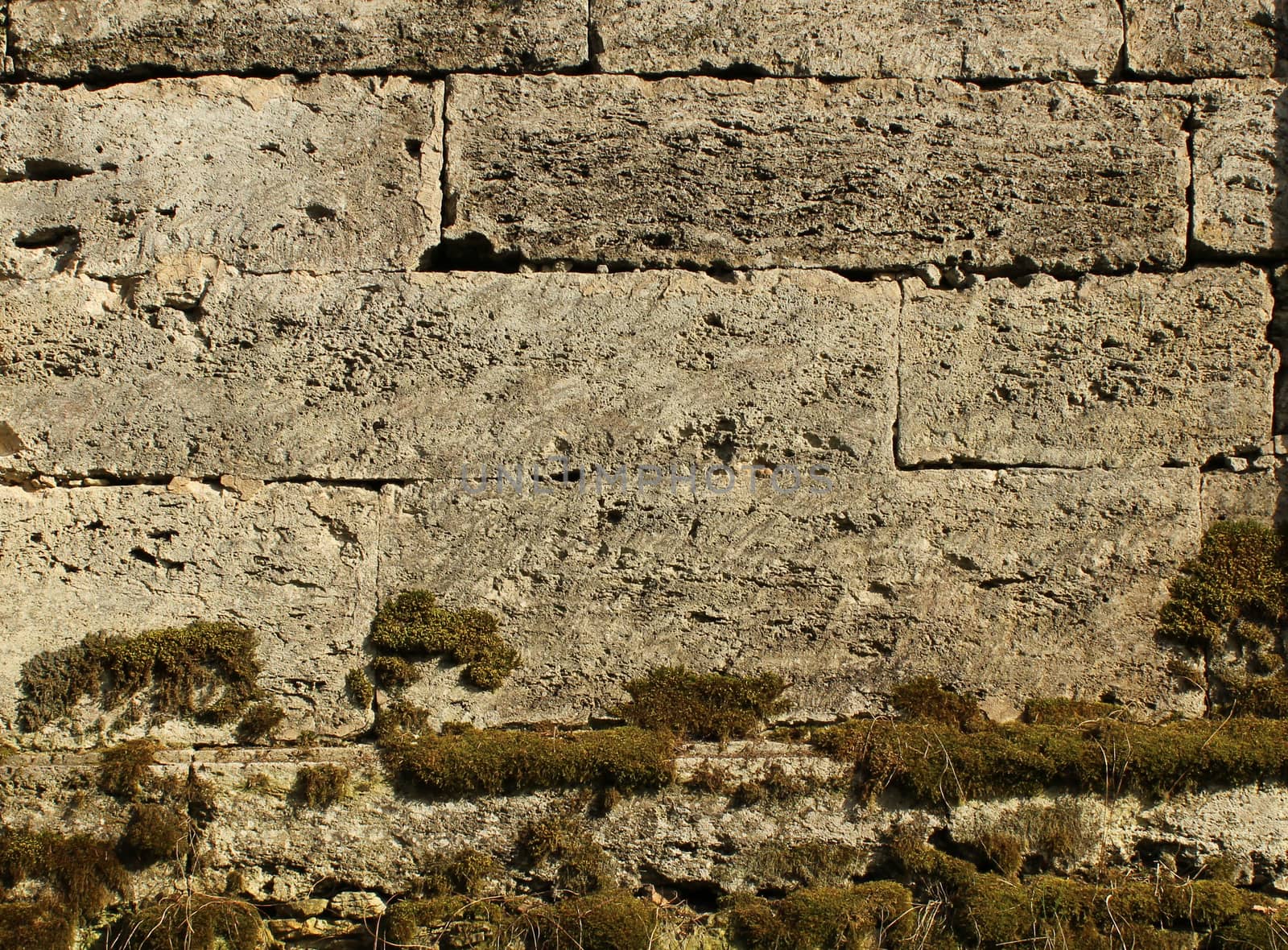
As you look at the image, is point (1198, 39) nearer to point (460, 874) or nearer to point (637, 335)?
point (637, 335)

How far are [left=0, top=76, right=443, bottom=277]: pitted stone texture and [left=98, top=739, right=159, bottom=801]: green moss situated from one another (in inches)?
62.9

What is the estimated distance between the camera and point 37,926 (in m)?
3.10

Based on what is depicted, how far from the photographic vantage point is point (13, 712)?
339 centimetres

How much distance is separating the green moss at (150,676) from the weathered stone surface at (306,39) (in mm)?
2024

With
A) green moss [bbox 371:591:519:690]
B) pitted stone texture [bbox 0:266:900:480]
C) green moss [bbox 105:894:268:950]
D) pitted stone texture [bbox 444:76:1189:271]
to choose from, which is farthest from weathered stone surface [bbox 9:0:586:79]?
green moss [bbox 105:894:268:950]

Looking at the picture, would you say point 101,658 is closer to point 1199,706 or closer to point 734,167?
point 734,167

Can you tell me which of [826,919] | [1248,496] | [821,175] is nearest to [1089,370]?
[1248,496]

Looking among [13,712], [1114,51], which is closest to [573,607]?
[13,712]

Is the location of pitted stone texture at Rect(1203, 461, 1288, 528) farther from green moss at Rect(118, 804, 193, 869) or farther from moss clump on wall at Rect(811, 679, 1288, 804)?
green moss at Rect(118, 804, 193, 869)

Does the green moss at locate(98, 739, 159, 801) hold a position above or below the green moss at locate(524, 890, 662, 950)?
above

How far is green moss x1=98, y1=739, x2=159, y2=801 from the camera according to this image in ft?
10.6

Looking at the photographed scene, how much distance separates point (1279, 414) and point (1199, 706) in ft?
3.35

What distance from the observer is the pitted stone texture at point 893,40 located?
380 cm

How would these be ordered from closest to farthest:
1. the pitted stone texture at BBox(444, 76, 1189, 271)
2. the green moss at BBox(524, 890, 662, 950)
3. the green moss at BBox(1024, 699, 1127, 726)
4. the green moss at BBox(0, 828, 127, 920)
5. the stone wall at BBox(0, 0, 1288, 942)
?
the green moss at BBox(524, 890, 662, 950)
the green moss at BBox(0, 828, 127, 920)
the green moss at BBox(1024, 699, 1127, 726)
the stone wall at BBox(0, 0, 1288, 942)
the pitted stone texture at BBox(444, 76, 1189, 271)
